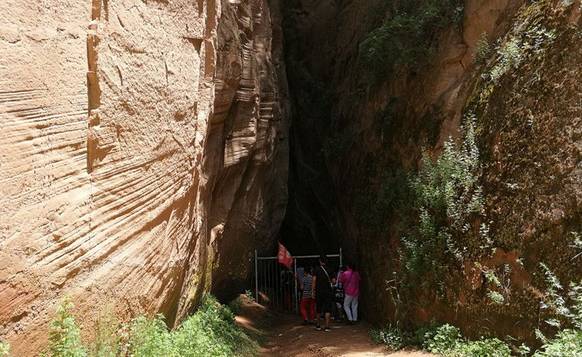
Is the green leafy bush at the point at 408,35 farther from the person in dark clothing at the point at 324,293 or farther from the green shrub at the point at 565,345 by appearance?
the green shrub at the point at 565,345

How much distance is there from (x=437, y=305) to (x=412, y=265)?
83cm

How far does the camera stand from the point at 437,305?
29.9 ft

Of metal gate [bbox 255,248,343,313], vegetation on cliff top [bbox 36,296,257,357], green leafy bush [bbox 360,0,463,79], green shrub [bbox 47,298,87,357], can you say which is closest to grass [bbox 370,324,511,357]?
vegetation on cliff top [bbox 36,296,257,357]

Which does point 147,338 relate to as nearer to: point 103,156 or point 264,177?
point 103,156

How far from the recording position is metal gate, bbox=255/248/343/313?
15.7 m

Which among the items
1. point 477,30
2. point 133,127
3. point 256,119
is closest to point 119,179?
point 133,127

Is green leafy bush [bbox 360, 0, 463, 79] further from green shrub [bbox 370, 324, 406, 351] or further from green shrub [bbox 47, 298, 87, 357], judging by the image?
green shrub [bbox 47, 298, 87, 357]

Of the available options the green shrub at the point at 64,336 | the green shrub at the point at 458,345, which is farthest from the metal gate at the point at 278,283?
the green shrub at the point at 64,336

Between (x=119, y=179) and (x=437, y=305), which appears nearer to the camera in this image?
(x=119, y=179)

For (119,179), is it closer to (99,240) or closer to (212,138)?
(99,240)

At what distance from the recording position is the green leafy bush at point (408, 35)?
1170 cm

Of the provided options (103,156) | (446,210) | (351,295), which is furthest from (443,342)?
(103,156)

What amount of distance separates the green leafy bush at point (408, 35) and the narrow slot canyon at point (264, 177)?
50 millimetres

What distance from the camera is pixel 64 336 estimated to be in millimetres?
4387
